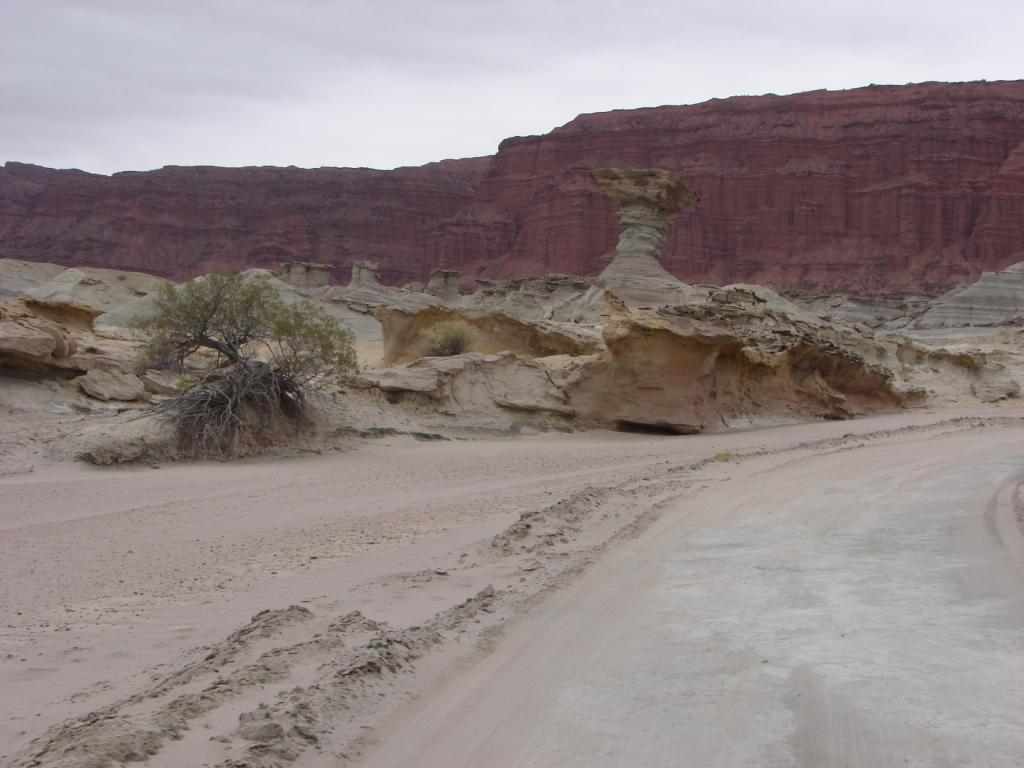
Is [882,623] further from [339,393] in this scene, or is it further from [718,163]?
[718,163]

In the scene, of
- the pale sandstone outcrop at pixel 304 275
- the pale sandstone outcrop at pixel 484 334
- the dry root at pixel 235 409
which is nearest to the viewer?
the dry root at pixel 235 409

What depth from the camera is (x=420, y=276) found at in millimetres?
112250

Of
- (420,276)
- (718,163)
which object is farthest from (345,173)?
(718,163)

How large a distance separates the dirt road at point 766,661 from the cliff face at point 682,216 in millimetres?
84934

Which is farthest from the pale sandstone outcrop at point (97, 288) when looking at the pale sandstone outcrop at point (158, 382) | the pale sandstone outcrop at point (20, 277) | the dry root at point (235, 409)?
the dry root at point (235, 409)

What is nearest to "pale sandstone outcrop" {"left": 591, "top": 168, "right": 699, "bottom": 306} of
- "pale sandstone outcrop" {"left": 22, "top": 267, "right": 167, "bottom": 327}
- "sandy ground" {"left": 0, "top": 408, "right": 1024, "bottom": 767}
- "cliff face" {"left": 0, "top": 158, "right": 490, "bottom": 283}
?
"pale sandstone outcrop" {"left": 22, "top": 267, "right": 167, "bottom": 327}

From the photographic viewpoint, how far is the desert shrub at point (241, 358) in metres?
11.4

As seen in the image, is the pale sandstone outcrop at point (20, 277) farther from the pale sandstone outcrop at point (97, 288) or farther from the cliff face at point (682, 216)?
the cliff face at point (682, 216)

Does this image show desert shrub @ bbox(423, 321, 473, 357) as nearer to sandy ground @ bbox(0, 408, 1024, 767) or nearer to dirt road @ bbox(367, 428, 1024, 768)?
sandy ground @ bbox(0, 408, 1024, 767)

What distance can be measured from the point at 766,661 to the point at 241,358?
987 cm

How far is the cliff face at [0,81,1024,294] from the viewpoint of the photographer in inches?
A: 3563

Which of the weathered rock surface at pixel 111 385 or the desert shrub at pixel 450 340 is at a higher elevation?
the desert shrub at pixel 450 340

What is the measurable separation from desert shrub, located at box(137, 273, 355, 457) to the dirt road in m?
6.68

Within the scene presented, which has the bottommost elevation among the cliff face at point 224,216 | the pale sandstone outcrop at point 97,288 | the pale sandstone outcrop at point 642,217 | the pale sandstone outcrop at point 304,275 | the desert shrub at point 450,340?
the desert shrub at point 450,340
